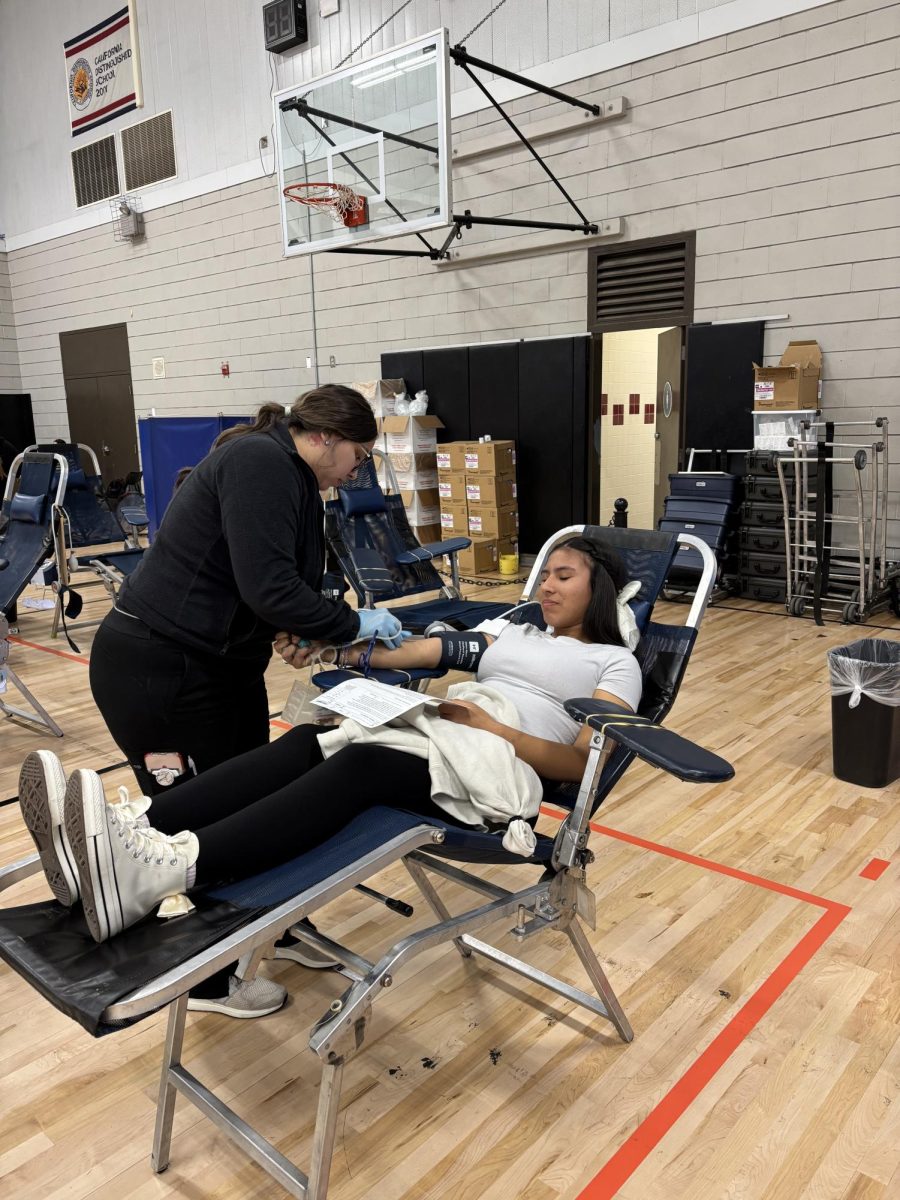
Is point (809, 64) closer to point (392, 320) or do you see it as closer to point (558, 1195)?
point (392, 320)

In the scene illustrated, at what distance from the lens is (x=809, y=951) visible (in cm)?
212

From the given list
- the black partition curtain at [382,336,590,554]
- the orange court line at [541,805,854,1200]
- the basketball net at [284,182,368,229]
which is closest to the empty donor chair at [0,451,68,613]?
the basketball net at [284,182,368,229]

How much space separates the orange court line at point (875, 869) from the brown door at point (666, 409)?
5.43 metres

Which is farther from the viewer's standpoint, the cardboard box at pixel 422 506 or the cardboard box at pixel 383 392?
the cardboard box at pixel 383 392

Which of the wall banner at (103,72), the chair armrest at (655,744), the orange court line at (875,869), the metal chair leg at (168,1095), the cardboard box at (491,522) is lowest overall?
the orange court line at (875,869)

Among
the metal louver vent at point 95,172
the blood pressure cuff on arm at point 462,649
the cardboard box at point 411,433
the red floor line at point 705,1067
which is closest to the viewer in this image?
the red floor line at point 705,1067

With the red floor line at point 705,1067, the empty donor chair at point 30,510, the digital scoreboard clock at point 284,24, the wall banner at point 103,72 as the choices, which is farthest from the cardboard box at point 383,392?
the red floor line at point 705,1067

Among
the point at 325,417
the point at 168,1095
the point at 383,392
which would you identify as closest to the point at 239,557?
the point at 325,417

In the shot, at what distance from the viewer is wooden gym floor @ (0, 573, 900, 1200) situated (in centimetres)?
151

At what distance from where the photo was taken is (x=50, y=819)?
139 centimetres

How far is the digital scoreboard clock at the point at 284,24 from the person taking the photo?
812 centimetres

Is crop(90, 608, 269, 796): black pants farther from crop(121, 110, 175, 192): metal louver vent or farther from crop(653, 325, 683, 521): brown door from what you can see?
crop(121, 110, 175, 192): metal louver vent

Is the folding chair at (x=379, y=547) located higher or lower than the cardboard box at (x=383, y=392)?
lower

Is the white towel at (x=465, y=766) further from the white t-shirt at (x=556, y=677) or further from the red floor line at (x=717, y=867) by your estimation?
the red floor line at (x=717, y=867)
